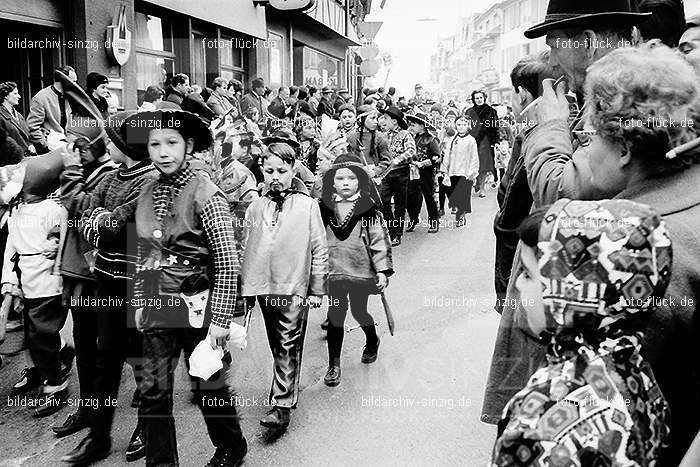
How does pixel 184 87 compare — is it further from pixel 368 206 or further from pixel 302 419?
pixel 302 419

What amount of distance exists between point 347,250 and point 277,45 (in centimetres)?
1830

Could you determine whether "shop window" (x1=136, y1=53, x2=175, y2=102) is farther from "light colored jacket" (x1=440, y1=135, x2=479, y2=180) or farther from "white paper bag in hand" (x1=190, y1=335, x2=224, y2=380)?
"white paper bag in hand" (x1=190, y1=335, x2=224, y2=380)

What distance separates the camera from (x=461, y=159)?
1262 centimetres

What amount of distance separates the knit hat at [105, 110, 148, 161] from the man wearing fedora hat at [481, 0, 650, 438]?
240 cm

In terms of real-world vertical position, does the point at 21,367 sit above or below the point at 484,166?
below

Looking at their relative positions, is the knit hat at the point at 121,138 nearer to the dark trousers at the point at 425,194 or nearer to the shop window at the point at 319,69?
the dark trousers at the point at 425,194

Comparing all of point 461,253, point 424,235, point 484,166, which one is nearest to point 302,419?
point 461,253

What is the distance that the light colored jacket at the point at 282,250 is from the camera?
15.3ft

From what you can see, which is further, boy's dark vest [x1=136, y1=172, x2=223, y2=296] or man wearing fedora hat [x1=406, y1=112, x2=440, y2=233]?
man wearing fedora hat [x1=406, y1=112, x2=440, y2=233]

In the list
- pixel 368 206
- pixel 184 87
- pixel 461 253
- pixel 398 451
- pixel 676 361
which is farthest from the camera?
pixel 184 87

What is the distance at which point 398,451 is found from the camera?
430cm

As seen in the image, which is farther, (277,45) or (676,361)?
(277,45)

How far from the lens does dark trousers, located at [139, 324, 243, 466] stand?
3.71 m

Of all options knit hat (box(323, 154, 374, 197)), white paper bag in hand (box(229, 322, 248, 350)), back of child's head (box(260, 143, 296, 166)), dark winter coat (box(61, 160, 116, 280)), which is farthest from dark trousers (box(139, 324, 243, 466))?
knit hat (box(323, 154, 374, 197))
